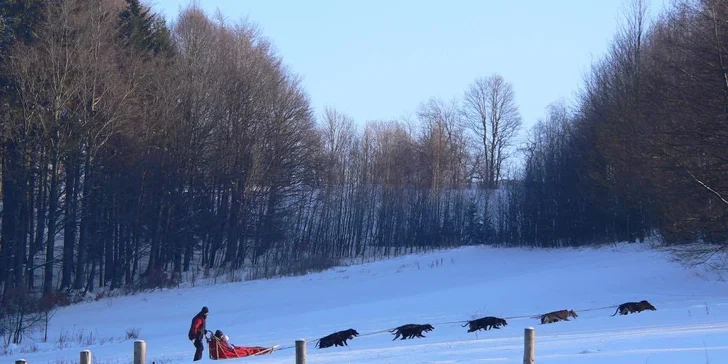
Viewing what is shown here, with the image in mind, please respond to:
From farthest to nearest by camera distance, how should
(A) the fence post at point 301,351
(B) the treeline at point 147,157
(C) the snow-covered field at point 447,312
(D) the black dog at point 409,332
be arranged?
(B) the treeline at point 147,157, (D) the black dog at point 409,332, (C) the snow-covered field at point 447,312, (A) the fence post at point 301,351

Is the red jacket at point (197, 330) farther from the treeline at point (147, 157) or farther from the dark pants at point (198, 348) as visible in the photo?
the treeline at point (147, 157)

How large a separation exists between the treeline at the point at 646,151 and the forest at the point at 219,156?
8 cm

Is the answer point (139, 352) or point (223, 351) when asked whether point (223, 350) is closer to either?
point (223, 351)

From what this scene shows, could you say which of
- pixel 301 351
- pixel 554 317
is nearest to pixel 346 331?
pixel 554 317

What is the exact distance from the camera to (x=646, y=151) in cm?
2616

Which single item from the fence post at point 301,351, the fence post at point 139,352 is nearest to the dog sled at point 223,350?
the fence post at point 139,352

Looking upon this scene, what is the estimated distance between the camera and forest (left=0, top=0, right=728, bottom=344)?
82.1ft

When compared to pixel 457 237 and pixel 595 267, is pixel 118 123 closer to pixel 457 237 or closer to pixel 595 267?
pixel 595 267

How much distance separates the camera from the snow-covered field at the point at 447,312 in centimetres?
1502

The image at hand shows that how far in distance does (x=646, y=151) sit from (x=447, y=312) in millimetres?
8303

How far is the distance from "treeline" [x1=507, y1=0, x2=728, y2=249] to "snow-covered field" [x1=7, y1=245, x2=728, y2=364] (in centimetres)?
263

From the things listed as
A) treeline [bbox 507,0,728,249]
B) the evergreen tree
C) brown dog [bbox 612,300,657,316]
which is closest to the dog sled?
brown dog [bbox 612,300,657,316]

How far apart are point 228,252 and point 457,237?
85.5ft

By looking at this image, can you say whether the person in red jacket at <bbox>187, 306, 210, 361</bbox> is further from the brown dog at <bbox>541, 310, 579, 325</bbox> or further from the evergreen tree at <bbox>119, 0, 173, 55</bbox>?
the evergreen tree at <bbox>119, 0, 173, 55</bbox>
